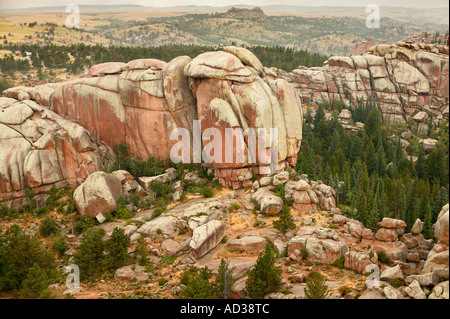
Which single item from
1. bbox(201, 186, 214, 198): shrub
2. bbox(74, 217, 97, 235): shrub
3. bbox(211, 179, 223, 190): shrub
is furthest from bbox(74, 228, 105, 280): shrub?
bbox(211, 179, 223, 190): shrub

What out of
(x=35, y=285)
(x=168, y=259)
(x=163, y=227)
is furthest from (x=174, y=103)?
(x=35, y=285)

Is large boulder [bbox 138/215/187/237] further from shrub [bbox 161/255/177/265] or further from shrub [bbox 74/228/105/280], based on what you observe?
shrub [bbox 74/228/105/280]

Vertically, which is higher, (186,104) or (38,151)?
(186,104)

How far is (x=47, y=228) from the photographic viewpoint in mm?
44219

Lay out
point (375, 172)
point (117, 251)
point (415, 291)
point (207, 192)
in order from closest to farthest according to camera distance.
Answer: point (415, 291), point (117, 251), point (207, 192), point (375, 172)

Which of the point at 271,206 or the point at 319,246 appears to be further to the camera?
the point at 271,206

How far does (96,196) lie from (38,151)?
12543 millimetres

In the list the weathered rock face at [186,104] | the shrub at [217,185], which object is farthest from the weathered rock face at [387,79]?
the shrub at [217,185]

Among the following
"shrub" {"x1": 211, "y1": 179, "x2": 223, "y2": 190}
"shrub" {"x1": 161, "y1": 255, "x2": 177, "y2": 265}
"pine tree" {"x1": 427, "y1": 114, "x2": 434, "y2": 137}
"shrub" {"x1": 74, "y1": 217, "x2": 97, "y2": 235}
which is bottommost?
"shrub" {"x1": 161, "y1": 255, "x2": 177, "y2": 265}

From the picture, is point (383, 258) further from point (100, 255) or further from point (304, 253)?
point (100, 255)

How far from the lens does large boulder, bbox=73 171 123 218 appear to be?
47.0 meters

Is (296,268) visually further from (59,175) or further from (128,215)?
(59,175)

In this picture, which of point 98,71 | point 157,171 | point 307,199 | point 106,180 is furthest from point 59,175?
point 307,199

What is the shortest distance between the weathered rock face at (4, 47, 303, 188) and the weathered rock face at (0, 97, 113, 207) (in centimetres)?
349
